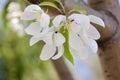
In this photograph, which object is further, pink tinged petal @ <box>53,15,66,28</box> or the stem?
the stem

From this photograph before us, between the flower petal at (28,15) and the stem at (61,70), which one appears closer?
the flower petal at (28,15)

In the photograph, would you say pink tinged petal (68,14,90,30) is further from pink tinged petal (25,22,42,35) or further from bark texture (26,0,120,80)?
bark texture (26,0,120,80)

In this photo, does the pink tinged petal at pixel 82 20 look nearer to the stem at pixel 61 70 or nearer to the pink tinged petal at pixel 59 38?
the pink tinged petal at pixel 59 38

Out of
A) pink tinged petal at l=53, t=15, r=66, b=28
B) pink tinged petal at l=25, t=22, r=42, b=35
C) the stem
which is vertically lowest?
the stem

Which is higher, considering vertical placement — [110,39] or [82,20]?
[82,20]

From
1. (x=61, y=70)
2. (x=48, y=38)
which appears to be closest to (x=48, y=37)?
(x=48, y=38)

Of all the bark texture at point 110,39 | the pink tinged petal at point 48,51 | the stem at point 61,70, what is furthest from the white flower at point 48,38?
the stem at point 61,70

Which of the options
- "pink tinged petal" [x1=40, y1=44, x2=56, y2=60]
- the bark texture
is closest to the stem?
the bark texture

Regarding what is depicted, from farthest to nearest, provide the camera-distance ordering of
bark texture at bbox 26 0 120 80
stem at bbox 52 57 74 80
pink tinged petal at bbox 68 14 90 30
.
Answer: stem at bbox 52 57 74 80, bark texture at bbox 26 0 120 80, pink tinged petal at bbox 68 14 90 30

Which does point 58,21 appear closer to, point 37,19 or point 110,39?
point 37,19
